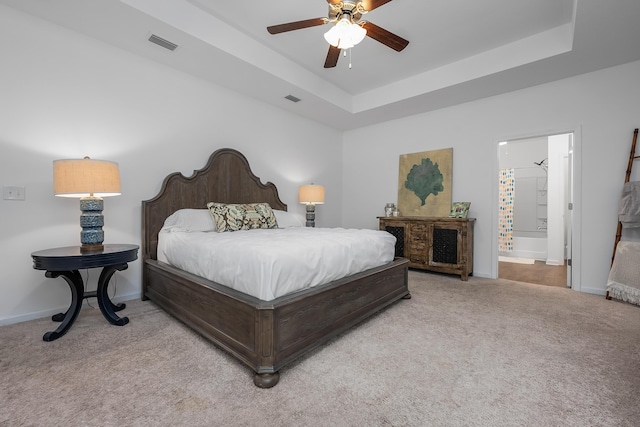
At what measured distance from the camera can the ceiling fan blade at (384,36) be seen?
232 cm

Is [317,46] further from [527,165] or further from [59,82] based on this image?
[527,165]

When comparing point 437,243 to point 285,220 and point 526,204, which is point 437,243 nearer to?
point 285,220

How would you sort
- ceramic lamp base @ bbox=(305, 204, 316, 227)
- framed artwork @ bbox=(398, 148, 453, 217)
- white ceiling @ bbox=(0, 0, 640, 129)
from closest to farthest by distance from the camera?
white ceiling @ bbox=(0, 0, 640, 129), framed artwork @ bbox=(398, 148, 453, 217), ceramic lamp base @ bbox=(305, 204, 316, 227)

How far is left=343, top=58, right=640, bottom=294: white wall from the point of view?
10.8ft

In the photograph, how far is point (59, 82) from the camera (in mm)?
2621

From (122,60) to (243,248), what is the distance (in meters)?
2.59

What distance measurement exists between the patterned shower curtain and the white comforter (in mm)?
4947

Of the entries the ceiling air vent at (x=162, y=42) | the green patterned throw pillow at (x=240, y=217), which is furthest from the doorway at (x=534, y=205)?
the ceiling air vent at (x=162, y=42)

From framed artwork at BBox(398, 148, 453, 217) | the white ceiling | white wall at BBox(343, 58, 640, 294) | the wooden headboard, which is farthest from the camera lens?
framed artwork at BBox(398, 148, 453, 217)

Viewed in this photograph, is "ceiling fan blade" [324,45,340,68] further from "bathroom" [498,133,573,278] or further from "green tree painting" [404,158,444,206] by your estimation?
"bathroom" [498,133,573,278]

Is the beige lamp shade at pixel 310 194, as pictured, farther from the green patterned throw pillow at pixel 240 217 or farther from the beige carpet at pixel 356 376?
the beige carpet at pixel 356 376

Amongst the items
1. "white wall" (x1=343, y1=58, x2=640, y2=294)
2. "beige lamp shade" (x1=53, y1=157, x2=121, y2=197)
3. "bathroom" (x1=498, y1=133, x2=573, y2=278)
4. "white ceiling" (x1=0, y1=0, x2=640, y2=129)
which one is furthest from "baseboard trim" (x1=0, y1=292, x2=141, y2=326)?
"bathroom" (x1=498, y1=133, x2=573, y2=278)

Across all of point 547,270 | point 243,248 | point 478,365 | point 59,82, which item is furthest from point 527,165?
point 59,82

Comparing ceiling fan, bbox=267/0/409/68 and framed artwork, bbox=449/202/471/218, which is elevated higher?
ceiling fan, bbox=267/0/409/68
